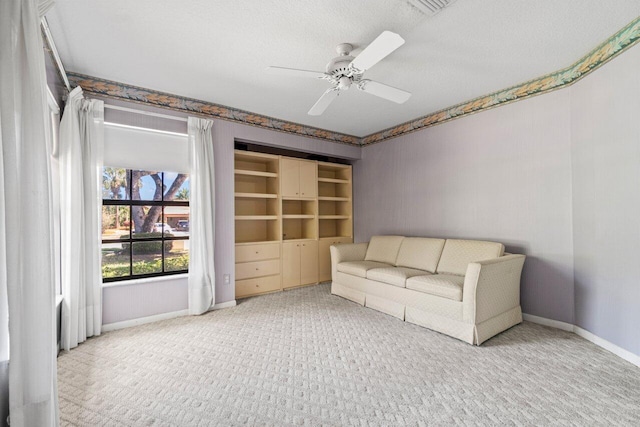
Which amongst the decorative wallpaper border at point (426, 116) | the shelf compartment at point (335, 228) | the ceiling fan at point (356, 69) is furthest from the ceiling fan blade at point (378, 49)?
the shelf compartment at point (335, 228)

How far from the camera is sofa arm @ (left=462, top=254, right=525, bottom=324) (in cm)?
259

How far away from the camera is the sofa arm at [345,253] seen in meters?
4.30

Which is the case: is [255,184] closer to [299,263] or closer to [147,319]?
[299,263]

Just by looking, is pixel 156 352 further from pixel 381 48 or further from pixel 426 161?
pixel 426 161

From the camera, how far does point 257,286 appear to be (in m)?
4.28

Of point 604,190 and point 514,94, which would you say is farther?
point 514,94

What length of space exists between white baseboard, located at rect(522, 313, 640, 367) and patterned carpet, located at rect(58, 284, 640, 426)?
6 cm

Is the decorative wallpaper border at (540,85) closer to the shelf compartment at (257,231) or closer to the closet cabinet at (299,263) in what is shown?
the closet cabinet at (299,263)

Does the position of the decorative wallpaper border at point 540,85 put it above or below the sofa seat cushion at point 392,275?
above

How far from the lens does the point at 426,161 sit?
424 centimetres

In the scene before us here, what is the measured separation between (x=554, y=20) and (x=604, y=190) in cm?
146

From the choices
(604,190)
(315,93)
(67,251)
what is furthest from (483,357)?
(67,251)

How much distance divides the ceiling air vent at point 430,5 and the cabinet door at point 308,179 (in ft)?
Result: 10.0

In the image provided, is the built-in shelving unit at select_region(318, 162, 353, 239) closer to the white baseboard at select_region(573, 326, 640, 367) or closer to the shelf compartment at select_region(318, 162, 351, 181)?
the shelf compartment at select_region(318, 162, 351, 181)
